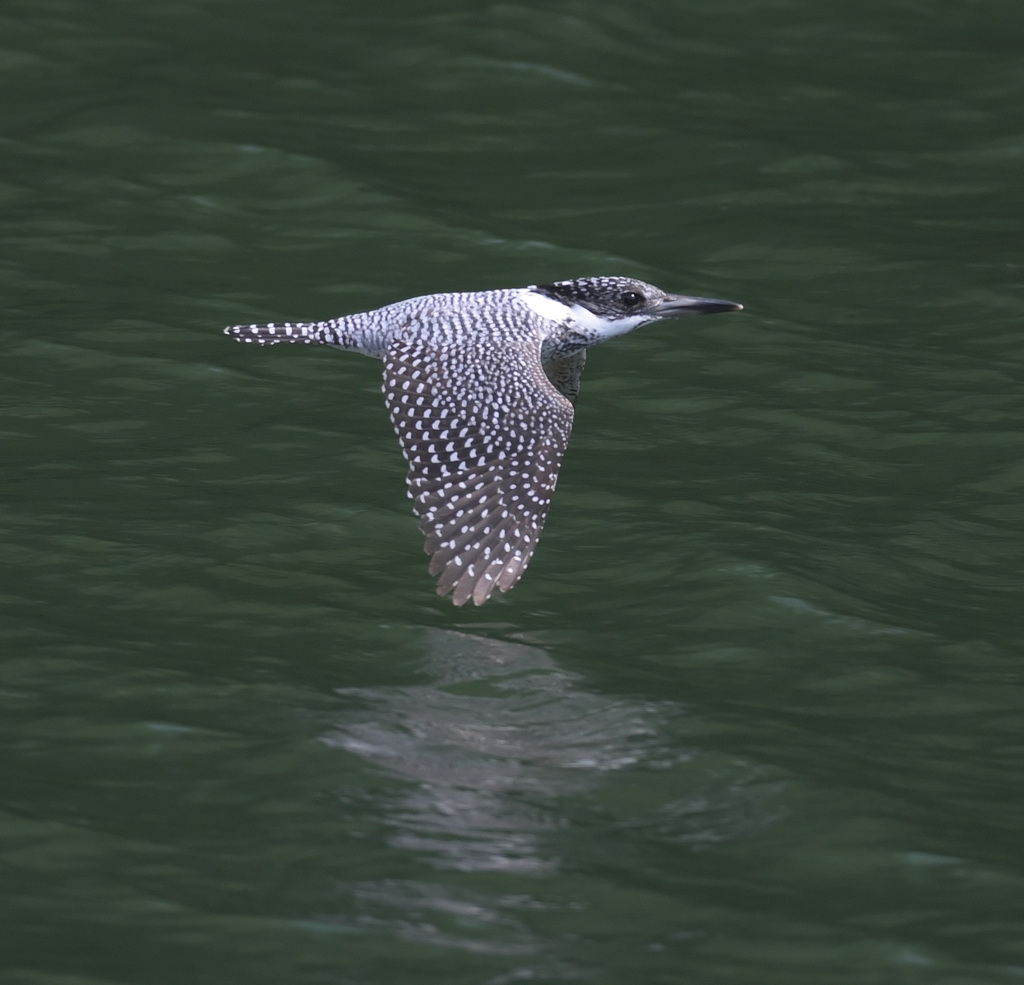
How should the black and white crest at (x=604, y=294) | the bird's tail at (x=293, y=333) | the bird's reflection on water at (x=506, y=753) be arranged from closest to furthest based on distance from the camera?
the bird's reflection on water at (x=506, y=753), the bird's tail at (x=293, y=333), the black and white crest at (x=604, y=294)

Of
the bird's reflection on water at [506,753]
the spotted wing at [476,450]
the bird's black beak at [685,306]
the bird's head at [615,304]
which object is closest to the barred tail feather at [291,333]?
the spotted wing at [476,450]

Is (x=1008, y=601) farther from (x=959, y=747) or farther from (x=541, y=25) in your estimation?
(x=541, y=25)

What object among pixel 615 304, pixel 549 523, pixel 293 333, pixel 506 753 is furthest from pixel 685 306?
pixel 506 753

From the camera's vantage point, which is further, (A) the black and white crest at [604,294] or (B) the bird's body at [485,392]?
(A) the black and white crest at [604,294]

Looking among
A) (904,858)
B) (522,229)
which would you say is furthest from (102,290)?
(904,858)

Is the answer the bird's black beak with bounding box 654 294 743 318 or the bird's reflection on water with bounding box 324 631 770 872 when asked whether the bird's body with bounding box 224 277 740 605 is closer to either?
the bird's black beak with bounding box 654 294 743 318

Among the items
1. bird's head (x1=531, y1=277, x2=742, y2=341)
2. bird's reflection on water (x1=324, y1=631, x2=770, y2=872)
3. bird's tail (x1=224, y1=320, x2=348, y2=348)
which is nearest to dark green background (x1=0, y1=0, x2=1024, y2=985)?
bird's reflection on water (x1=324, y1=631, x2=770, y2=872)

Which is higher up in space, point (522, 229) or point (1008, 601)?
point (522, 229)

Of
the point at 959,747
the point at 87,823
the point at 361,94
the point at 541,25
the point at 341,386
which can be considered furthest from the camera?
the point at 541,25

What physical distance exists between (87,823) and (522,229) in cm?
795

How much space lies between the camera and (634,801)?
8.02 m

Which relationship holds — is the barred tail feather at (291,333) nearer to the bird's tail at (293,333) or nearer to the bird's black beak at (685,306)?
the bird's tail at (293,333)

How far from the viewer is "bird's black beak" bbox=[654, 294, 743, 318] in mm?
11113

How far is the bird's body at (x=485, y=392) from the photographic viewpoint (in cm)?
901
